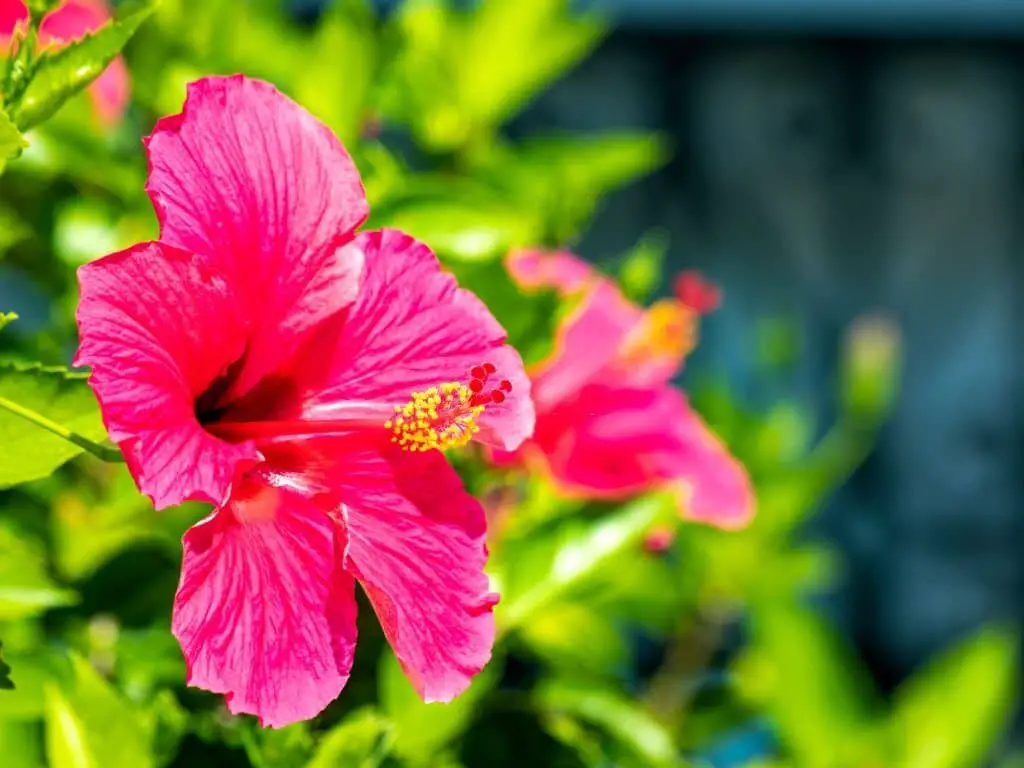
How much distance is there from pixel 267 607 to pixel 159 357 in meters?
0.12

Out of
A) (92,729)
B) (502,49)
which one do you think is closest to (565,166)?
(502,49)

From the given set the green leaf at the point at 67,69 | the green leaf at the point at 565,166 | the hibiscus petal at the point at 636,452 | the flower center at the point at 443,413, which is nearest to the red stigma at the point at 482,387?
the flower center at the point at 443,413

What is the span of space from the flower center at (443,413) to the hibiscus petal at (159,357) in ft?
0.25

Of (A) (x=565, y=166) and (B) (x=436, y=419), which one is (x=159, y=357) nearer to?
(B) (x=436, y=419)

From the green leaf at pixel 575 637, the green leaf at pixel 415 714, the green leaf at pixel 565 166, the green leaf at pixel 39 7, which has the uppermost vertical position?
the green leaf at pixel 39 7

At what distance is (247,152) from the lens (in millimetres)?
680

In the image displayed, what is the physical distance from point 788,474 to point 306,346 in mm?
1104

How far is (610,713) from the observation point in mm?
1109

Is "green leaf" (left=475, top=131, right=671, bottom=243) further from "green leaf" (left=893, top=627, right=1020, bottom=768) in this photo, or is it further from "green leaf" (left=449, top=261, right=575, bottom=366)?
"green leaf" (left=893, top=627, right=1020, bottom=768)

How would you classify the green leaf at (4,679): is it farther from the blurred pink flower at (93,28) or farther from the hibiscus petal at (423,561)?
the blurred pink flower at (93,28)

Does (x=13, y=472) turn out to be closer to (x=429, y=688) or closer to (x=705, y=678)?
(x=429, y=688)

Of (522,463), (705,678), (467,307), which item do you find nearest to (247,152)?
(467,307)

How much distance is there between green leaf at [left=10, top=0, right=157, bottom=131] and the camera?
2.15 feet

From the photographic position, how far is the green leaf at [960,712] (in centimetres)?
146
